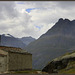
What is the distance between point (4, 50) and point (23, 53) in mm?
11990

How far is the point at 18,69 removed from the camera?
85.4 meters

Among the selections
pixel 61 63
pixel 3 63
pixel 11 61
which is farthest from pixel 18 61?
pixel 61 63

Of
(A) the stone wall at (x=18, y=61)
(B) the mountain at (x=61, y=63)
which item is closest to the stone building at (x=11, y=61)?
(A) the stone wall at (x=18, y=61)

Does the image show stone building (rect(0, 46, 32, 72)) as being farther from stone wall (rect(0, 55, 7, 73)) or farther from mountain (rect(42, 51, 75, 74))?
mountain (rect(42, 51, 75, 74))

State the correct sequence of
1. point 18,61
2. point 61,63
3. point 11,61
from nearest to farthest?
point 11,61 → point 61,63 → point 18,61

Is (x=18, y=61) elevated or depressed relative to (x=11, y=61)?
depressed

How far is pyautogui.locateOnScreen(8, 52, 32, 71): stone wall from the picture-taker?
268 feet

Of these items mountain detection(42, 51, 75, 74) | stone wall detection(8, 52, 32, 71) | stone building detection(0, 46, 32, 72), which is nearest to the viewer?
mountain detection(42, 51, 75, 74)

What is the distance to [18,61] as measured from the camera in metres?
86.1

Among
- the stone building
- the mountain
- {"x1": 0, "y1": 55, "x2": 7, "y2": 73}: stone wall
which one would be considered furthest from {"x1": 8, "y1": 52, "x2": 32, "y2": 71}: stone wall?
the mountain

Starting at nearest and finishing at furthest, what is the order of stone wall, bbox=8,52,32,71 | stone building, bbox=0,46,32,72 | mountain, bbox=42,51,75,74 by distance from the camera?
mountain, bbox=42,51,75,74 < stone building, bbox=0,46,32,72 < stone wall, bbox=8,52,32,71

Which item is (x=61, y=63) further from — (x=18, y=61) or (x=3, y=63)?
(x=3, y=63)

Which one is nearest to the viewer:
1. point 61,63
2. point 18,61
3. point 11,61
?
point 11,61

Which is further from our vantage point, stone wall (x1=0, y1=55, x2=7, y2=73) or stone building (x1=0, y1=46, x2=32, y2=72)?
stone building (x1=0, y1=46, x2=32, y2=72)
